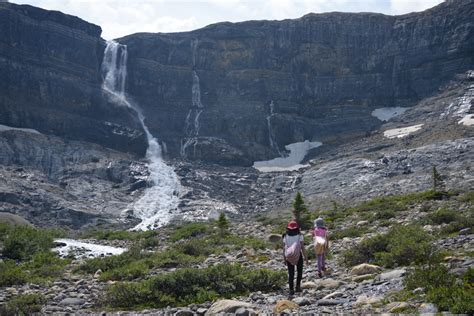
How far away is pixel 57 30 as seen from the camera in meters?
108

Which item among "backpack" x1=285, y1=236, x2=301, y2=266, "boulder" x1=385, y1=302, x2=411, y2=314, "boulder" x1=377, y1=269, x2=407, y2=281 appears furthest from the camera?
"backpack" x1=285, y1=236, x2=301, y2=266

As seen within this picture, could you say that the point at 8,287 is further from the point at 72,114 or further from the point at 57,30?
the point at 57,30

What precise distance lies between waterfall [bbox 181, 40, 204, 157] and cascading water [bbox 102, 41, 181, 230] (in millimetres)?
5851

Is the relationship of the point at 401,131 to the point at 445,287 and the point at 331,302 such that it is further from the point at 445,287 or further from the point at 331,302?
the point at 445,287

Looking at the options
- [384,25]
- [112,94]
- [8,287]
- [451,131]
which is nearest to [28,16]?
[112,94]

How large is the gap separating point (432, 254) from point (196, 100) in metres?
101

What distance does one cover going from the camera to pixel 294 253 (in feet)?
47.3

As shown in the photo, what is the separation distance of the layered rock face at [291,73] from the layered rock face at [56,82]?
8.22 m

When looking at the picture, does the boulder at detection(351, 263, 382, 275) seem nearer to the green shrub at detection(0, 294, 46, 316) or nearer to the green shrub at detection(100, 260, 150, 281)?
the green shrub at detection(100, 260, 150, 281)

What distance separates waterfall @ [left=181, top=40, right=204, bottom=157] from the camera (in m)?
102

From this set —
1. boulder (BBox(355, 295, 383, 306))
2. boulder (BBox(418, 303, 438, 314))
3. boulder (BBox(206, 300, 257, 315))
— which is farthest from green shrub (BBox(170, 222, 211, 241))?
boulder (BBox(418, 303, 438, 314))

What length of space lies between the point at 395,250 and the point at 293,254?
3.11m

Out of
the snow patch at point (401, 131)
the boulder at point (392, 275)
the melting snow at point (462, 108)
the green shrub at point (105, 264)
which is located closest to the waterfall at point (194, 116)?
the snow patch at point (401, 131)

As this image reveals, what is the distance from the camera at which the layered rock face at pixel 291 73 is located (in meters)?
107
